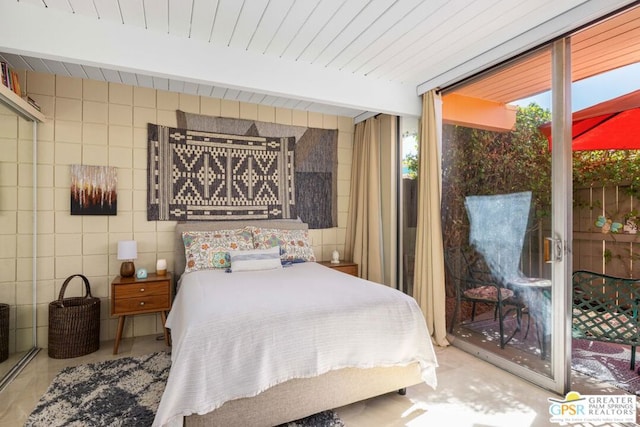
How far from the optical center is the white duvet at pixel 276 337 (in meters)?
1.62

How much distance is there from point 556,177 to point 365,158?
2.20 meters

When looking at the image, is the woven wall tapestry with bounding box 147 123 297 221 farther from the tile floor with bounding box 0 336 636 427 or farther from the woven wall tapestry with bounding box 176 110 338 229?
the tile floor with bounding box 0 336 636 427

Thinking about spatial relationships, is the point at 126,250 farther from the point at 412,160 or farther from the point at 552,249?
the point at 552,249

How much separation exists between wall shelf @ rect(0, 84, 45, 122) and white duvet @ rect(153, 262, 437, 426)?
1.94 metres

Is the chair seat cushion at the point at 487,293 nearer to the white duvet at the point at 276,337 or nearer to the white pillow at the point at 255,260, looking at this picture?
the white duvet at the point at 276,337

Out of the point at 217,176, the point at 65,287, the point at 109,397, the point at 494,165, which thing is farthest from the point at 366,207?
the point at 65,287

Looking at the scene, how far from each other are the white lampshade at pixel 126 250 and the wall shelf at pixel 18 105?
1295 mm

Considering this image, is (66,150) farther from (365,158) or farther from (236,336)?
(365,158)

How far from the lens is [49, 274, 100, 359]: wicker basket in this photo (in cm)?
280

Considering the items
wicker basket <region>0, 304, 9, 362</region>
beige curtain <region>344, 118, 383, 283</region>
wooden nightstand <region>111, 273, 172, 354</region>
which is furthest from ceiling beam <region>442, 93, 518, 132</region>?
wicker basket <region>0, 304, 9, 362</region>

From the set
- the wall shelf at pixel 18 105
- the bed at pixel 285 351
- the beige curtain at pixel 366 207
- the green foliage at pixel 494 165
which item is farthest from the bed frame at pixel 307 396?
the wall shelf at pixel 18 105

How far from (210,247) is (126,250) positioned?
74cm

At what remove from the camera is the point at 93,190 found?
316cm

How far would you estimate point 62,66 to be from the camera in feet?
9.47
